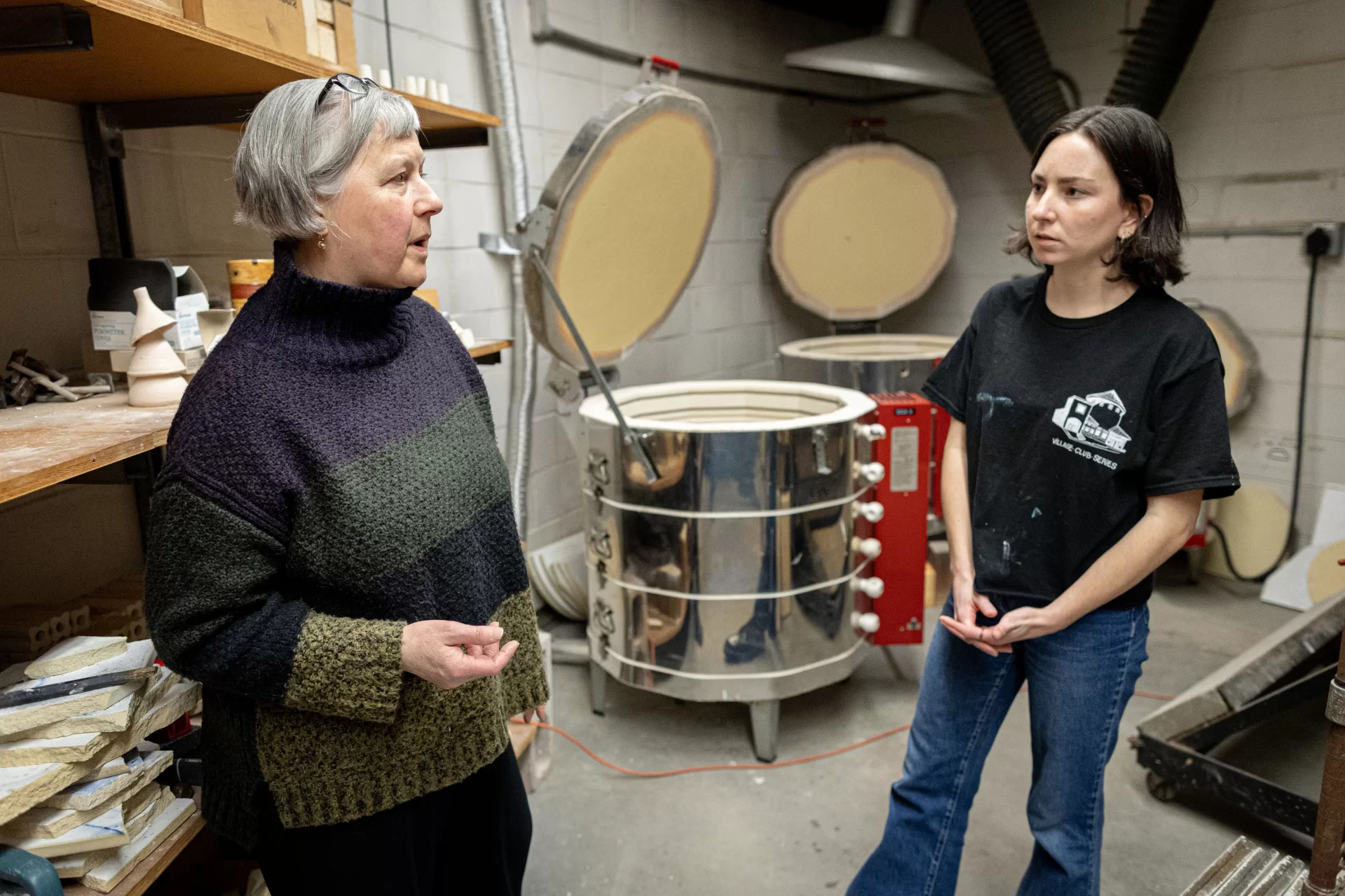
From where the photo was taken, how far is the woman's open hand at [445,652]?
0.90m

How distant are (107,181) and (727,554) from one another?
1.34 m

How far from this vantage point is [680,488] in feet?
6.23

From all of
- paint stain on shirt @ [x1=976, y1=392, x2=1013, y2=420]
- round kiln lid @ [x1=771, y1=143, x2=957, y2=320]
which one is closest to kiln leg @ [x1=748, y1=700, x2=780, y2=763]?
paint stain on shirt @ [x1=976, y1=392, x2=1013, y2=420]

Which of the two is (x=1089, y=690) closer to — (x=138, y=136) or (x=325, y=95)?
(x=325, y=95)

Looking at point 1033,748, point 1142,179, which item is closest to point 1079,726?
point 1033,748

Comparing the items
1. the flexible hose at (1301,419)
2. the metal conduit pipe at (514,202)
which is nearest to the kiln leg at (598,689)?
the metal conduit pipe at (514,202)

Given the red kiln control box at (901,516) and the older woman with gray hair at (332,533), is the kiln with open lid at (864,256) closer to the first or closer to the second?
the red kiln control box at (901,516)

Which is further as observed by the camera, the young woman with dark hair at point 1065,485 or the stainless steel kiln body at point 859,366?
the stainless steel kiln body at point 859,366

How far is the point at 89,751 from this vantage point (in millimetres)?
976

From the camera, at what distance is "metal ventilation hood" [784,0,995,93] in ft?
9.36

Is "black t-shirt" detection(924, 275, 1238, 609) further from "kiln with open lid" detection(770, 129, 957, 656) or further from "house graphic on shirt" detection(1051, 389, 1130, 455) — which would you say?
"kiln with open lid" detection(770, 129, 957, 656)

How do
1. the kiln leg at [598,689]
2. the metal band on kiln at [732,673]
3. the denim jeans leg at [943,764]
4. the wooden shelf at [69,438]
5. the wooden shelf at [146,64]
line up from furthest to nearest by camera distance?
the kiln leg at [598,689]
the metal band on kiln at [732,673]
the denim jeans leg at [943,764]
the wooden shelf at [146,64]
the wooden shelf at [69,438]

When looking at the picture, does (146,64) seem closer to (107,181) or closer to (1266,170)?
(107,181)

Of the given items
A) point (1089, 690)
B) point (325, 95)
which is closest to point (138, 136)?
point (325, 95)
